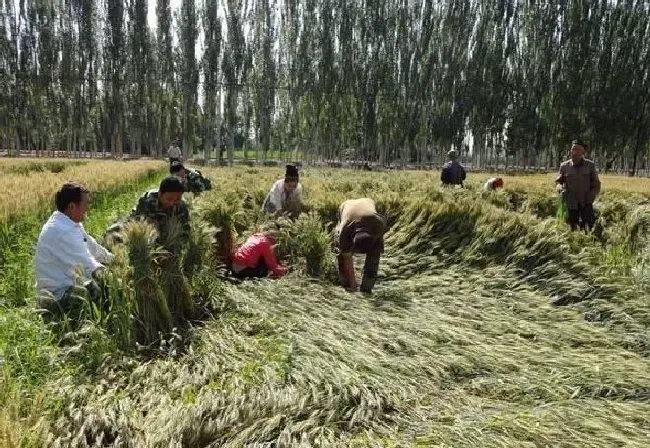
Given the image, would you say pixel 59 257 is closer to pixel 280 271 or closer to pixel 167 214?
pixel 167 214

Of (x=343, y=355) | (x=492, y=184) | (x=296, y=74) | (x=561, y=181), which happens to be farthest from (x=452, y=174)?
(x=296, y=74)

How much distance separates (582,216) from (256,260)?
4.67 meters

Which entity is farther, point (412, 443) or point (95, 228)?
point (95, 228)

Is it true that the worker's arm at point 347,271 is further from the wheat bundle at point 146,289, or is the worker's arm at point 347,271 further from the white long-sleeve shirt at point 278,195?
the wheat bundle at point 146,289

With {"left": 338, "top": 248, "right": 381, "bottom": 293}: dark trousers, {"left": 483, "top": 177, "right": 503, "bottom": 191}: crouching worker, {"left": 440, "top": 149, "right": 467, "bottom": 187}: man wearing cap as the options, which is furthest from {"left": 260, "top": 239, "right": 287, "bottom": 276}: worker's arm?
{"left": 440, "top": 149, "right": 467, "bottom": 187}: man wearing cap

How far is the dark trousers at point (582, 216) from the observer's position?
24.0 ft

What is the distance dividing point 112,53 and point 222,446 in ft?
126

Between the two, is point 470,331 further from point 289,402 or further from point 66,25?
point 66,25

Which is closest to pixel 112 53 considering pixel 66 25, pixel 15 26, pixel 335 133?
pixel 66 25

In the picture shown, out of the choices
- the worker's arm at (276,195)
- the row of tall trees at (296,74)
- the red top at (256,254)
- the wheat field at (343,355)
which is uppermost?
the row of tall trees at (296,74)

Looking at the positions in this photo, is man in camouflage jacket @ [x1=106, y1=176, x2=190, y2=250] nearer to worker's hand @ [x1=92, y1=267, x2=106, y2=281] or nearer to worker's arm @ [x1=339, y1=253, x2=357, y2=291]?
worker's hand @ [x1=92, y1=267, x2=106, y2=281]

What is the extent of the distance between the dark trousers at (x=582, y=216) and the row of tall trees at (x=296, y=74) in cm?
2768

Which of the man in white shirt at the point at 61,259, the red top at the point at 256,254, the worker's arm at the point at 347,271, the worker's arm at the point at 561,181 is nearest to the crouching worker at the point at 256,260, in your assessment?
the red top at the point at 256,254

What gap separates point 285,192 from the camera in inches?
269
